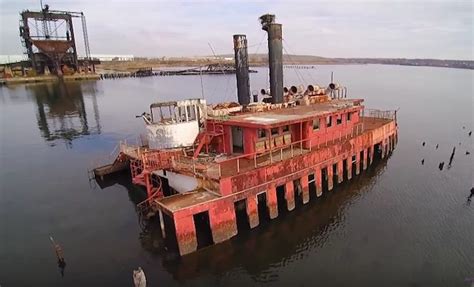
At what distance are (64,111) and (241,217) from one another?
62026mm

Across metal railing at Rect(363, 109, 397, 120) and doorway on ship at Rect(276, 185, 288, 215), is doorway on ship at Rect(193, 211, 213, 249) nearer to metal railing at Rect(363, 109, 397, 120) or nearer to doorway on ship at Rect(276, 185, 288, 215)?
doorway on ship at Rect(276, 185, 288, 215)

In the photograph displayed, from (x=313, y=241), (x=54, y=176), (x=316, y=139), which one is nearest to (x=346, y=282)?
(x=313, y=241)

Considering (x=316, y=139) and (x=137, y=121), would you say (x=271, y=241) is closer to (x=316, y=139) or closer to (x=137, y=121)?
(x=316, y=139)

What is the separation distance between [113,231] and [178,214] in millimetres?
7236

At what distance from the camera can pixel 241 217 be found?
2325 centimetres

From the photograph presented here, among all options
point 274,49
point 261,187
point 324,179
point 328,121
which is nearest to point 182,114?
point 261,187

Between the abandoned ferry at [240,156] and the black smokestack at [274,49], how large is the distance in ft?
0.28

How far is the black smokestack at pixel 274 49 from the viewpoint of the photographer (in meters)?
30.2

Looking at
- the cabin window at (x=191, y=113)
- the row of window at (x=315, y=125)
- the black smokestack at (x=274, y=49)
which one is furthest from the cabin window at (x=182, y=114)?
the black smokestack at (x=274, y=49)

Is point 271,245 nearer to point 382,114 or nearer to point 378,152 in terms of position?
point 378,152

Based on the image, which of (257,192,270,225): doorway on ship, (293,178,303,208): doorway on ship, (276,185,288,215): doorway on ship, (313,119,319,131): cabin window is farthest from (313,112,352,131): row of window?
(257,192,270,225): doorway on ship

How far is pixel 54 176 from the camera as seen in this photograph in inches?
1319

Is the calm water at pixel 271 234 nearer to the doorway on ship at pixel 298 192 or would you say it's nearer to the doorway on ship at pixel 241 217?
the doorway on ship at pixel 241 217

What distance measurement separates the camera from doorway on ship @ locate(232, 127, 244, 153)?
25953 mm
